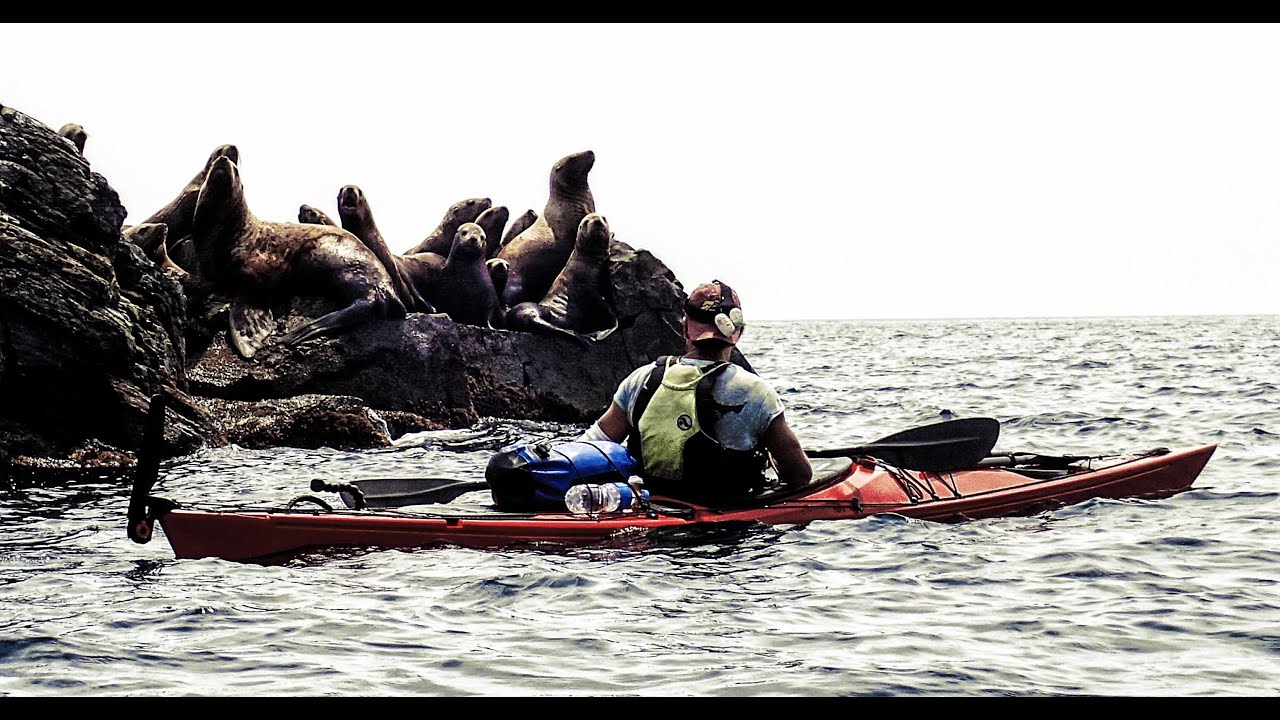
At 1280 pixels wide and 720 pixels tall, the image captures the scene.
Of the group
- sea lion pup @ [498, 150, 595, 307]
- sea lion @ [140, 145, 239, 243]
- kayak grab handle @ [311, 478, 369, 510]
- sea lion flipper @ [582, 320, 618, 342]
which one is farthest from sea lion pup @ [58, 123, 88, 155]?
kayak grab handle @ [311, 478, 369, 510]

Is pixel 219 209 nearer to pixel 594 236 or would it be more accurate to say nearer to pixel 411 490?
pixel 594 236

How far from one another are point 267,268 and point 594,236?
14.4ft

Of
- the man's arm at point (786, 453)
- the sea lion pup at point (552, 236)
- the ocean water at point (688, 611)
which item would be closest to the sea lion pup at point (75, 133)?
the sea lion pup at point (552, 236)

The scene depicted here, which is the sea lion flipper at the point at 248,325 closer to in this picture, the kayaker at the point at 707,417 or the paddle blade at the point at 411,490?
the paddle blade at the point at 411,490

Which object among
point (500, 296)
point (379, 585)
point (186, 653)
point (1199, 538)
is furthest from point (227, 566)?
point (500, 296)

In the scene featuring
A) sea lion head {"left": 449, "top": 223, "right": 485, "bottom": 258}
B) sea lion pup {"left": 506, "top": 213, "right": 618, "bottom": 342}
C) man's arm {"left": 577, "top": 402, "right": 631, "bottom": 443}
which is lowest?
man's arm {"left": 577, "top": 402, "right": 631, "bottom": 443}

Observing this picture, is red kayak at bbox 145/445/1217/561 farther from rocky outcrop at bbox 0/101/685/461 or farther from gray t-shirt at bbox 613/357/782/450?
rocky outcrop at bbox 0/101/685/461

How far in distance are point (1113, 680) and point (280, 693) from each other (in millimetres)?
2749

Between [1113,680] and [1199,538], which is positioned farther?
[1199,538]

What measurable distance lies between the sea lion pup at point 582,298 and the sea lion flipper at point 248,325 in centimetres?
331

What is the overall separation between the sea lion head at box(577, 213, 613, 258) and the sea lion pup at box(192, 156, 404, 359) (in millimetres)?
3203

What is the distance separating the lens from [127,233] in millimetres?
14234

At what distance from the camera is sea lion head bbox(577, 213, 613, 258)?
1716 centimetres

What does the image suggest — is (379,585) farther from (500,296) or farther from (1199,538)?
(500,296)
